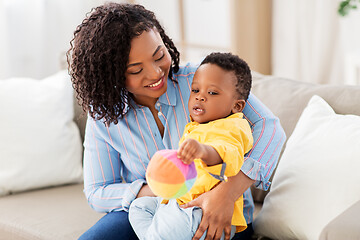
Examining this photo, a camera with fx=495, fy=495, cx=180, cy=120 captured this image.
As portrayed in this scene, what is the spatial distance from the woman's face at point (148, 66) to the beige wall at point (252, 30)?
2.03 m

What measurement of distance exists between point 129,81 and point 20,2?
88.3 inches

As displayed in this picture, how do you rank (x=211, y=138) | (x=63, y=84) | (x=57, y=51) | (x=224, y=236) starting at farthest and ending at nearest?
(x=57, y=51), (x=63, y=84), (x=224, y=236), (x=211, y=138)

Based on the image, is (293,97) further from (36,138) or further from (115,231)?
(36,138)

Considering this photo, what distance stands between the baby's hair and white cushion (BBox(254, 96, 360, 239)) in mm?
318

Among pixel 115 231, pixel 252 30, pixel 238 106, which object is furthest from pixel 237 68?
pixel 252 30

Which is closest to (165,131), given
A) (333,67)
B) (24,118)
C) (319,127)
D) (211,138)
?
(211,138)

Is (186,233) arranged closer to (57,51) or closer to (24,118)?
(24,118)

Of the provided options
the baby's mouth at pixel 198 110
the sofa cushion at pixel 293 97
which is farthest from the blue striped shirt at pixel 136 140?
the sofa cushion at pixel 293 97

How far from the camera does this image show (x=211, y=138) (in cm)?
120

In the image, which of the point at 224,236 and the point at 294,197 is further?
the point at 294,197

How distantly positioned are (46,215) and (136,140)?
1.85 ft

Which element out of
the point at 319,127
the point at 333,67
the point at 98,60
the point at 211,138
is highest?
the point at 98,60

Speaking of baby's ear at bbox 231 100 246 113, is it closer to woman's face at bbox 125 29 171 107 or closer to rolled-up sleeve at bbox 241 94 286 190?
rolled-up sleeve at bbox 241 94 286 190

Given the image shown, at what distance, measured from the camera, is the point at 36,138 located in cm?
209
